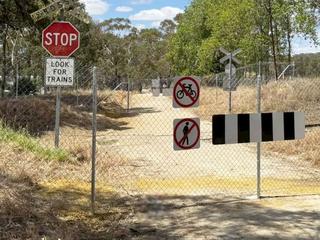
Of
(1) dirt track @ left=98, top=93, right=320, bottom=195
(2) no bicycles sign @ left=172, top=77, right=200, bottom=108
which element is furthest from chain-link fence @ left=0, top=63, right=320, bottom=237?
(2) no bicycles sign @ left=172, top=77, right=200, bottom=108

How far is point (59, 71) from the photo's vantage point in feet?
38.1

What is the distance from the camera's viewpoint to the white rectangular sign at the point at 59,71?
11586 mm

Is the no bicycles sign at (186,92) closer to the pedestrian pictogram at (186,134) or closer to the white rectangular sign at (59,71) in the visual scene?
the pedestrian pictogram at (186,134)

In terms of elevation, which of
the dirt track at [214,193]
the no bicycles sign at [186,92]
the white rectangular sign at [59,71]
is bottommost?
the dirt track at [214,193]

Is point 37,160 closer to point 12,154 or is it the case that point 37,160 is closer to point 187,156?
point 12,154

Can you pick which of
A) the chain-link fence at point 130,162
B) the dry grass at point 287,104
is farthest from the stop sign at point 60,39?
the dry grass at point 287,104

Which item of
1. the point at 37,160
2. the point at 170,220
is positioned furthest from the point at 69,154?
the point at 170,220

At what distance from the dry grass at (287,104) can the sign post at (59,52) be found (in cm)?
520

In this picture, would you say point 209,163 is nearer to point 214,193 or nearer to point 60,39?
point 214,193

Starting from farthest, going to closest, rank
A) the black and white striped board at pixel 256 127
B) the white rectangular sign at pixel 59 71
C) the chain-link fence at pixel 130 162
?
the white rectangular sign at pixel 59 71 < the chain-link fence at pixel 130 162 < the black and white striped board at pixel 256 127

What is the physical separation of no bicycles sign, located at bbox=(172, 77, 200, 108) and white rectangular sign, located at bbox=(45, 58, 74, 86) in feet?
15.5

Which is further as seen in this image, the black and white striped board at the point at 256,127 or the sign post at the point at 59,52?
the sign post at the point at 59,52

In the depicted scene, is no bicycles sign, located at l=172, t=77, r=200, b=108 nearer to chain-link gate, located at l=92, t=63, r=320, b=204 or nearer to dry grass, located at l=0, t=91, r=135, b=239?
dry grass, located at l=0, t=91, r=135, b=239

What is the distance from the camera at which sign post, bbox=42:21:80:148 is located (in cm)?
1159
